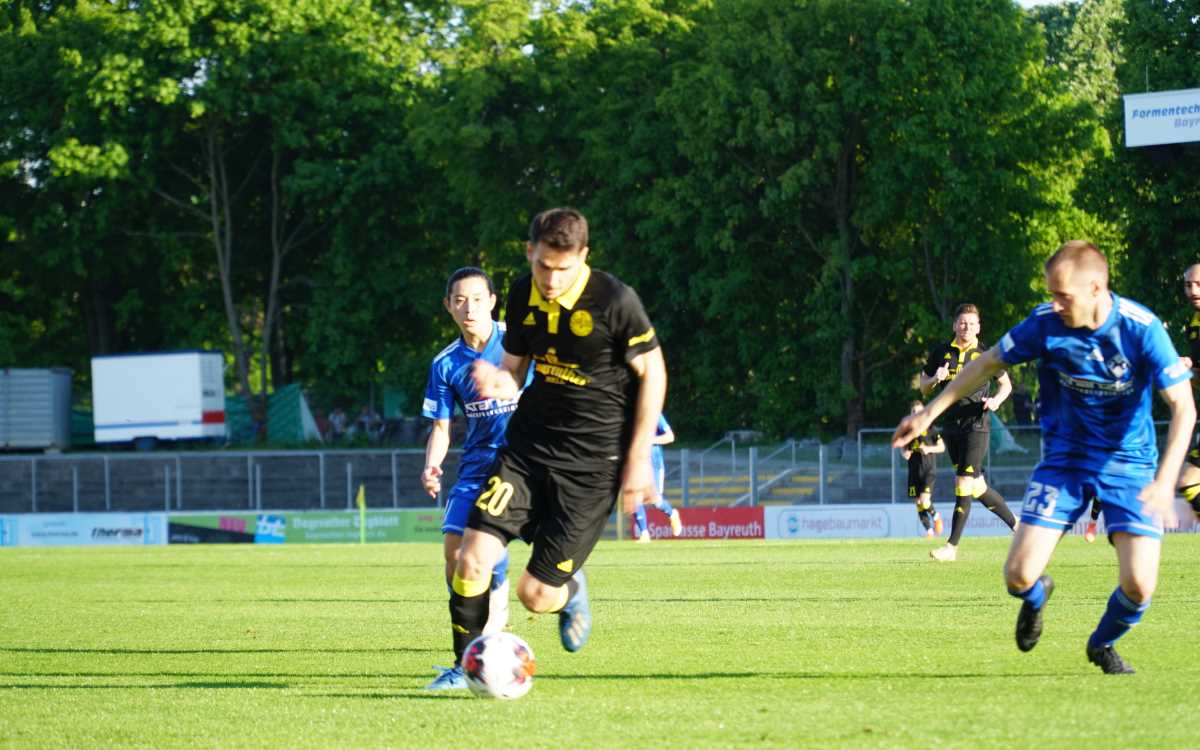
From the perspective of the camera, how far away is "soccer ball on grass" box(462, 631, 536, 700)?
27.1ft

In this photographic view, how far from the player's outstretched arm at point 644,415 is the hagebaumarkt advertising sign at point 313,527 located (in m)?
30.5

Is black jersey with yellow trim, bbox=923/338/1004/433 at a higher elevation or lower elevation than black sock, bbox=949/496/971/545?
higher

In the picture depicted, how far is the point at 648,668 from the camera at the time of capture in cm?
970

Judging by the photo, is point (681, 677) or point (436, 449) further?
point (436, 449)

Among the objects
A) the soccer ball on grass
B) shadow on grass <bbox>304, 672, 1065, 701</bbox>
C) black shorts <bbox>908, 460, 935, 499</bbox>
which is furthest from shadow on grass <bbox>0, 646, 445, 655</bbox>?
black shorts <bbox>908, 460, 935, 499</bbox>

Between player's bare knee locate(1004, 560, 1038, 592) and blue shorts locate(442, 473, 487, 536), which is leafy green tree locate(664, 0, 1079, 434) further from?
player's bare knee locate(1004, 560, 1038, 592)

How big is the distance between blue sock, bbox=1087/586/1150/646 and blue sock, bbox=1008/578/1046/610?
344 millimetres

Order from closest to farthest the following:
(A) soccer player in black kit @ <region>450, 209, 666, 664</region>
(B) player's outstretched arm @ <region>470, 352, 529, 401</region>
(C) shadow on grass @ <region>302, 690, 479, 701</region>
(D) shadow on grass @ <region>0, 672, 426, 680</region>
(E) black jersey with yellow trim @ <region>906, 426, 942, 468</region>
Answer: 1. (B) player's outstretched arm @ <region>470, 352, 529, 401</region>
2. (A) soccer player in black kit @ <region>450, 209, 666, 664</region>
3. (C) shadow on grass @ <region>302, 690, 479, 701</region>
4. (D) shadow on grass @ <region>0, 672, 426, 680</region>
5. (E) black jersey with yellow trim @ <region>906, 426, 942, 468</region>

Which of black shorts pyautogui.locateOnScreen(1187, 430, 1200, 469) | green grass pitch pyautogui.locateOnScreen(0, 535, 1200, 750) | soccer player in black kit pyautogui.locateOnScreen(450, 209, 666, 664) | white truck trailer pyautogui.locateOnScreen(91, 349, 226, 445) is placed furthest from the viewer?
white truck trailer pyautogui.locateOnScreen(91, 349, 226, 445)

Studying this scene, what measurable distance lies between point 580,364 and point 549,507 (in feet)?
2.49

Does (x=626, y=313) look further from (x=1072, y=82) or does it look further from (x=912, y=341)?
(x=1072, y=82)

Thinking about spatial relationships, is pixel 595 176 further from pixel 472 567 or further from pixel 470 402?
pixel 472 567

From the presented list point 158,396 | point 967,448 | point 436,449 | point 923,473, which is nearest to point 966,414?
point 967,448

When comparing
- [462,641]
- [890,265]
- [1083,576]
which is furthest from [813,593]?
[890,265]
